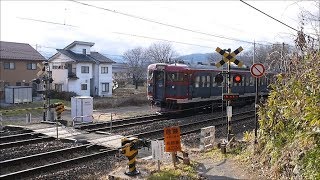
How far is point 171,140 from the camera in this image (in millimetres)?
8055

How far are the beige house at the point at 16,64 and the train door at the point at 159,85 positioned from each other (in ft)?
63.3

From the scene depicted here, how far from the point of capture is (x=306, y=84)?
7340 millimetres

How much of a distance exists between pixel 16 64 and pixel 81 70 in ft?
24.9

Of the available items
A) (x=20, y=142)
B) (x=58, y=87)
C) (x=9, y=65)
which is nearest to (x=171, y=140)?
(x=20, y=142)

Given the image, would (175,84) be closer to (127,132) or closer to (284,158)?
(127,132)

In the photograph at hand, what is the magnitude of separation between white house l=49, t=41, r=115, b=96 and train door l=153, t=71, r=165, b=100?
2164 centimetres

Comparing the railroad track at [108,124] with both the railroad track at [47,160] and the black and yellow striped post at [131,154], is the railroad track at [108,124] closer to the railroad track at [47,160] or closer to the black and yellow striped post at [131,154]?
the railroad track at [47,160]

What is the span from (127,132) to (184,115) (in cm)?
653

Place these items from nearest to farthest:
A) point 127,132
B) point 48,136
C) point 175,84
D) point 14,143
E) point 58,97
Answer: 1. point 14,143
2. point 48,136
3. point 127,132
4. point 175,84
5. point 58,97

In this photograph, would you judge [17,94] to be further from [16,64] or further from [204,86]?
[204,86]

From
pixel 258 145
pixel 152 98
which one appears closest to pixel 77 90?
pixel 152 98

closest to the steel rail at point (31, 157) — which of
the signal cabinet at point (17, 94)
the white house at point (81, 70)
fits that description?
the signal cabinet at point (17, 94)

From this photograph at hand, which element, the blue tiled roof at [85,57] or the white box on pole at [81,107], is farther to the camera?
the blue tiled roof at [85,57]

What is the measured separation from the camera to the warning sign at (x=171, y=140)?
7984mm
